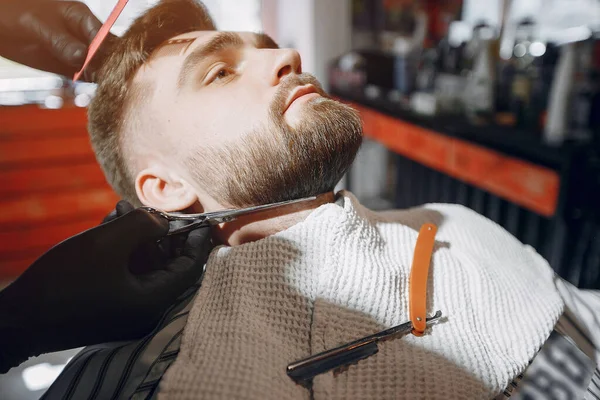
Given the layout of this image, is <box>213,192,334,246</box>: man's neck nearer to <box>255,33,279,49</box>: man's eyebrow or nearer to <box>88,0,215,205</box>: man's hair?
<box>88,0,215,205</box>: man's hair

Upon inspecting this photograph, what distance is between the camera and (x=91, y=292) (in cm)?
75

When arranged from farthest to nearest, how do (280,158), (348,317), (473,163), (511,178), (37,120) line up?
1. (473,163)
2. (511,178)
3. (37,120)
4. (280,158)
5. (348,317)

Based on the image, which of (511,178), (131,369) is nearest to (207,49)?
(131,369)

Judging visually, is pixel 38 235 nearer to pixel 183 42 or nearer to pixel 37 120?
pixel 37 120

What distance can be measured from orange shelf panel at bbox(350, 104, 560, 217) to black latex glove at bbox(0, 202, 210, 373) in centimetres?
108

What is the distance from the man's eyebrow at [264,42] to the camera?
3.62 ft

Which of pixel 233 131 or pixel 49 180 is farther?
pixel 49 180

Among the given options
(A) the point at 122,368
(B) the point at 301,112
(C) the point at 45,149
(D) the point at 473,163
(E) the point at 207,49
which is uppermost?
(E) the point at 207,49

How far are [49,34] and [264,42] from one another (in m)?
0.45

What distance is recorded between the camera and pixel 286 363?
2.58ft

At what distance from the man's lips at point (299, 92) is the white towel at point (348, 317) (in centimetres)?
24

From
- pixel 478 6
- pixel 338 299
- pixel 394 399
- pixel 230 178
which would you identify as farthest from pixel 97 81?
pixel 478 6

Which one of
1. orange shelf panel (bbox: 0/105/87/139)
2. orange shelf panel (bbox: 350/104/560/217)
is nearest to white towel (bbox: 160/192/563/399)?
orange shelf panel (bbox: 0/105/87/139)

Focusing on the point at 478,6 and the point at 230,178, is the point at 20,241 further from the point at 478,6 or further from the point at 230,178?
the point at 478,6
